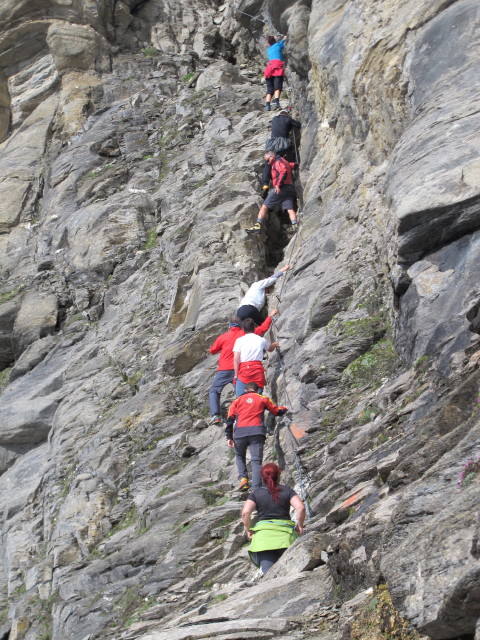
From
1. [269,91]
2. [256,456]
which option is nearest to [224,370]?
[256,456]

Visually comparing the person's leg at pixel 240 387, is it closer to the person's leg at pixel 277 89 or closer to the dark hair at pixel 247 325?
the dark hair at pixel 247 325

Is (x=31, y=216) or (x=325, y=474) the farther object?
(x=31, y=216)

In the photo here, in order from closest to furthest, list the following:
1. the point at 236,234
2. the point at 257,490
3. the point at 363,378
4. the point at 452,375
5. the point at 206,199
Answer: the point at 452,375 < the point at 257,490 < the point at 363,378 < the point at 236,234 < the point at 206,199

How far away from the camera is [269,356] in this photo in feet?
44.3

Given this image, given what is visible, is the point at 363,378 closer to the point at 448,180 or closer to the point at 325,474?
the point at 325,474

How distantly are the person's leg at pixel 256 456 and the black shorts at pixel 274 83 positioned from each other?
14.2 m

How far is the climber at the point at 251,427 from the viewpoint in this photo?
1048 centimetres

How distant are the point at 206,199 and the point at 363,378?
10.4 metres

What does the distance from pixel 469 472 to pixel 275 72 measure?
61.0 feet

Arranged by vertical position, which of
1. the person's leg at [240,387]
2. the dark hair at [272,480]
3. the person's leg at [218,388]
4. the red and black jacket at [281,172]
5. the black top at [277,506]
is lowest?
the person's leg at [218,388]

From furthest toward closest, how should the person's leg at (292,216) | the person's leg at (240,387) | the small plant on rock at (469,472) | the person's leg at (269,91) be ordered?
the person's leg at (269,91)
the person's leg at (292,216)
the person's leg at (240,387)
the small plant on rock at (469,472)

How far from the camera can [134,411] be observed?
1498 cm

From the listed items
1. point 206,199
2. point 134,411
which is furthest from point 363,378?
point 206,199

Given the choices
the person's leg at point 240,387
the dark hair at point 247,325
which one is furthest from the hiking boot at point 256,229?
the person's leg at point 240,387
